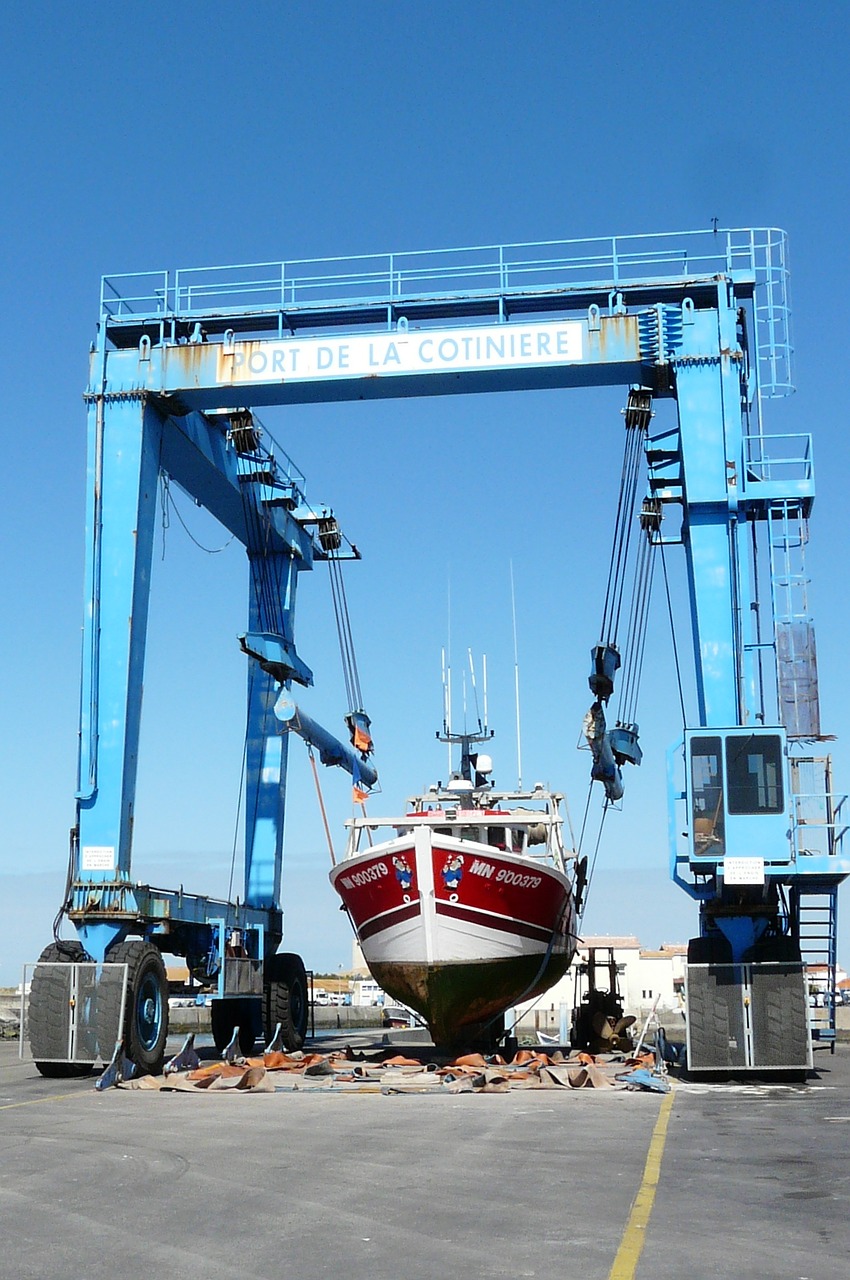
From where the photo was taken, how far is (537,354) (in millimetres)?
25672

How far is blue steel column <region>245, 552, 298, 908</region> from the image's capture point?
3334 centimetres

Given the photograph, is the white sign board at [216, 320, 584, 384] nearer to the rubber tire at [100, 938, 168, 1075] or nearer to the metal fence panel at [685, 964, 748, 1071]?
the rubber tire at [100, 938, 168, 1075]

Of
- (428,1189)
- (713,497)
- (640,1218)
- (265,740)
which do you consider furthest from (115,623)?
(640,1218)

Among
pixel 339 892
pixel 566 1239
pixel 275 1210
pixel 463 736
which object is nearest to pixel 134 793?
pixel 339 892

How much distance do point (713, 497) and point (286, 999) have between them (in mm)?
14193

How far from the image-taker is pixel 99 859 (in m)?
24.3

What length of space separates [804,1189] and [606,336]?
1785 cm

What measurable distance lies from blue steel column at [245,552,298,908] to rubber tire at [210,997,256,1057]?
3383mm

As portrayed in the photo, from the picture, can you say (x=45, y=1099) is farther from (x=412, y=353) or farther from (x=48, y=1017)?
(x=412, y=353)

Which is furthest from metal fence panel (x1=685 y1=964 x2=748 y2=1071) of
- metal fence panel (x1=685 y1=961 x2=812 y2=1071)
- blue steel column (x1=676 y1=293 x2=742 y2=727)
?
blue steel column (x1=676 y1=293 x2=742 y2=727)

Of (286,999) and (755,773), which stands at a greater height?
(755,773)

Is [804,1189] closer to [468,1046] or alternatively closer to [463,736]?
[468,1046]

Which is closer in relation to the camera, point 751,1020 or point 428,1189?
point 428,1189

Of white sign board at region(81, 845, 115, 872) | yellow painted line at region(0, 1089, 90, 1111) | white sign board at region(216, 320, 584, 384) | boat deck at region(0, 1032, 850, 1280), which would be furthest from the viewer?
white sign board at region(216, 320, 584, 384)
